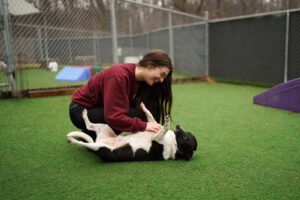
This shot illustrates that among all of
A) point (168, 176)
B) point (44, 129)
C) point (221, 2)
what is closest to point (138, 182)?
point (168, 176)

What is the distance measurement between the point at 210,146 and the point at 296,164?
77 centimetres

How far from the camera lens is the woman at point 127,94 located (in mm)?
2053

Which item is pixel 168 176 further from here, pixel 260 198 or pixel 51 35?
pixel 51 35

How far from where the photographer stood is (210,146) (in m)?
2.51

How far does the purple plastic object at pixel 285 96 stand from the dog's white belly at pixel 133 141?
9.25 feet

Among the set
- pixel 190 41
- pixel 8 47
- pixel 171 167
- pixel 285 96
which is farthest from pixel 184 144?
pixel 190 41

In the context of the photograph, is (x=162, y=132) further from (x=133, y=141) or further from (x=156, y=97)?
(x=156, y=97)

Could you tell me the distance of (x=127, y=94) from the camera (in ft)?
7.33

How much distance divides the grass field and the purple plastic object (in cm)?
54

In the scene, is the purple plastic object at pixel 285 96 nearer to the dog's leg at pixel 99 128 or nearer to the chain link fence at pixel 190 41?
the chain link fence at pixel 190 41

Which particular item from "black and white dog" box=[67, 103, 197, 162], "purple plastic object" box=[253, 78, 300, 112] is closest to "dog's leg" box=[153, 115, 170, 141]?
"black and white dog" box=[67, 103, 197, 162]

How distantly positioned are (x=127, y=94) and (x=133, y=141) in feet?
1.44

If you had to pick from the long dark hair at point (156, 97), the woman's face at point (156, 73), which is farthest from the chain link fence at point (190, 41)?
the woman's face at point (156, 73)

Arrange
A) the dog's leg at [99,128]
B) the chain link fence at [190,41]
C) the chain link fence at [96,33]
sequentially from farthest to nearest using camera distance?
the chain link fence at [96,33] < the chain link fence at [190,41] < the dog's leg at [99,128]
